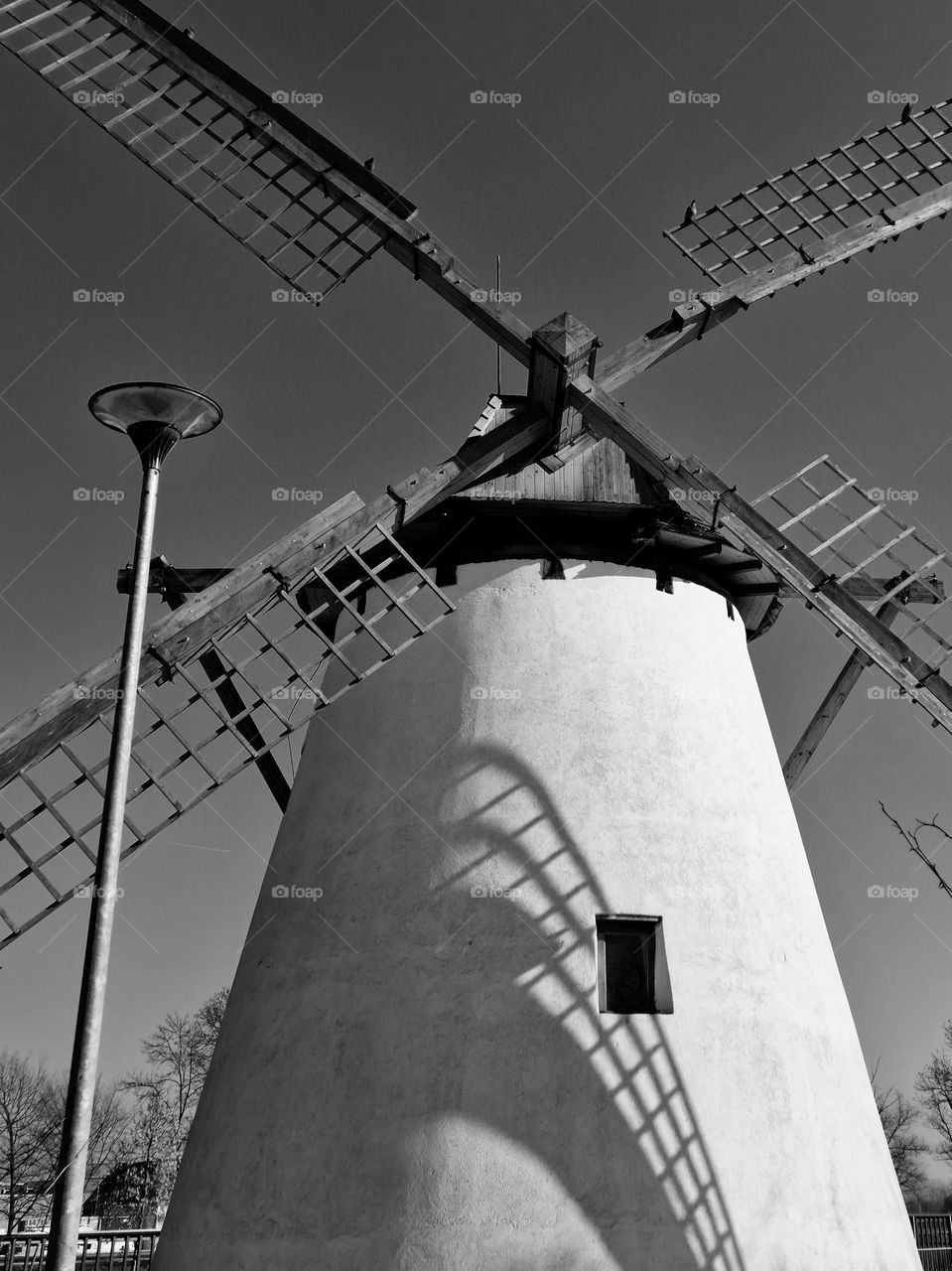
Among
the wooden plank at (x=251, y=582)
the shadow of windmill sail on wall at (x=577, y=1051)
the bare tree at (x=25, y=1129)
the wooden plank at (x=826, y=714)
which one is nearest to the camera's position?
the shadow of windmill sail on wall at (x=577, y=1051)

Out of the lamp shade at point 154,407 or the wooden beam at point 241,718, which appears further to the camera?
the wooden beam at point 241,718

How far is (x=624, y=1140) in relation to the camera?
5.65 m

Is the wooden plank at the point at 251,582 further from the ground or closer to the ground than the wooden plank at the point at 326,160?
closer to the ground

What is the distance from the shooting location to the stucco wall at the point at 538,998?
5.55 m

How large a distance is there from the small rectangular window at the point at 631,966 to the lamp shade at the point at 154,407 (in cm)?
335

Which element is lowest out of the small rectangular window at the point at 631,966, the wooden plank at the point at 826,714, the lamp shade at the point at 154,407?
the small rectangular window at the point at 631,966

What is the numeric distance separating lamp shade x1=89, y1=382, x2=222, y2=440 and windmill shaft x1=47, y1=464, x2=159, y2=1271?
9.8 inches

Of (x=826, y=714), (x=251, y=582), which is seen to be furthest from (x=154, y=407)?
(x=826, y=714)

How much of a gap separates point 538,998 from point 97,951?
101 inches

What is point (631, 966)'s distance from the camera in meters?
6.24

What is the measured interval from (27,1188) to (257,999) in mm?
27584

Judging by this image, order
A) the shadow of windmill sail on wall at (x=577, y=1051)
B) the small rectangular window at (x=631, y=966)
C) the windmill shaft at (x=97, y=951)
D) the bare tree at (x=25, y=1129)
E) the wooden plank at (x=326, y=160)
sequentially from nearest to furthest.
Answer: the windmill shaft at (x=97, y=951)
the shadow of windmill sail on wall at (x=577, y=1051)
the small rectangular window at (x=631, y=966)
the wooden plank at (x=326, y=160)
the bare tree at (x=25, y=1129)

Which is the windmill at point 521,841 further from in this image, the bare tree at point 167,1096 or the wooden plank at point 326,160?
the bare tree at point 167,1096

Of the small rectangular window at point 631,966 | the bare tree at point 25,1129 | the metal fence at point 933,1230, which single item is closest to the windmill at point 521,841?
the small rectangular window at point 631,966
